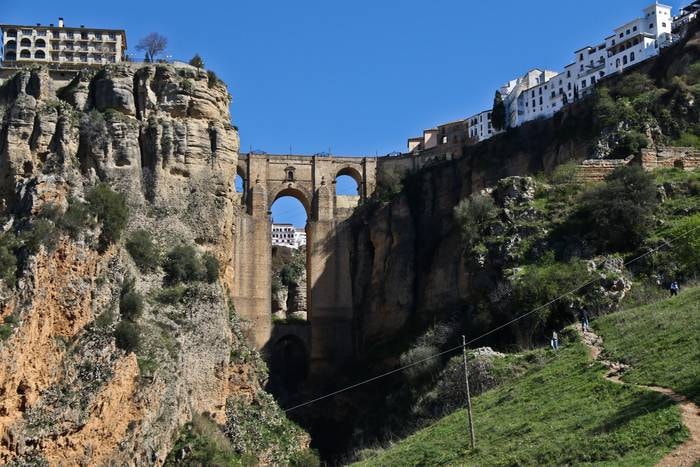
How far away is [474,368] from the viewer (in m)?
39.2

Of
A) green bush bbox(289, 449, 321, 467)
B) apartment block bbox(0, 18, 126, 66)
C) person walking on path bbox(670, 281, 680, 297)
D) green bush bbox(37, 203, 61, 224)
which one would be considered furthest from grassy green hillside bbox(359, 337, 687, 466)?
apartment block bbox(0, 18, 126, 66)

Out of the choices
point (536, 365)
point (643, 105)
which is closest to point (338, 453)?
point (536, 365)

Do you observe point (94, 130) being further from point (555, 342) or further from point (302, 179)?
point (555, 342)

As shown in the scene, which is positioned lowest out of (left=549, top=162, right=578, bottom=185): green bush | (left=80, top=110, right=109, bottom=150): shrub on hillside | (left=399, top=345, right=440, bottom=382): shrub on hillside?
(left=399, top=345, right=440, bottom=382): shrub on hillside

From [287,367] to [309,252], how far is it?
6.86m

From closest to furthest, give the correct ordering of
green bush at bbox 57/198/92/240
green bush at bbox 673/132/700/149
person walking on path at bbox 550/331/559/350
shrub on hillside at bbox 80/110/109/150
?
person walking on path at bbox 550/331/559/350 < green bush at bbox 57/198/92/240 < shrub on hillside at bbox 80/110/109/150 < green bush at bbox 673/132/700/149

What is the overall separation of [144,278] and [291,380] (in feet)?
60.8

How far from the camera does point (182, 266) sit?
48188 mm

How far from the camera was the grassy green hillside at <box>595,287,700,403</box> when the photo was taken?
26.1 m

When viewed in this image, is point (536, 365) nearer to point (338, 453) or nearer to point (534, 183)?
point (534, 183)

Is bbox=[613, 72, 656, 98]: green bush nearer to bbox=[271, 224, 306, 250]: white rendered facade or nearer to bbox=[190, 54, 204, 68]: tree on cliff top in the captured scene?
bbox=[190, 54, 204, 68]: tree on cliff top

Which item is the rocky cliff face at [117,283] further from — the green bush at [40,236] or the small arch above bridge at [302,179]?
the small arch above bridge at [302,179]

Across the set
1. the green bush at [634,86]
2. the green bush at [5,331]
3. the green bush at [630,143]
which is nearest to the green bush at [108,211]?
the green bush at [5,331]

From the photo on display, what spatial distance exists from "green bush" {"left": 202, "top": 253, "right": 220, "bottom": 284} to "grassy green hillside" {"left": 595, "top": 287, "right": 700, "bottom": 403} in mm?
19188
